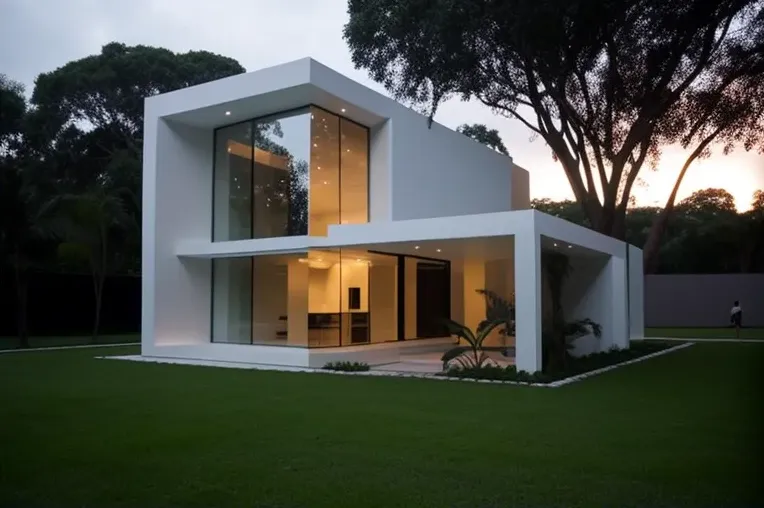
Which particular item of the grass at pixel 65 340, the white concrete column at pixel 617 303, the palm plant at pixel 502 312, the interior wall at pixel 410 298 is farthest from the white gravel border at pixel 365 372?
the grass at pixel 65 340

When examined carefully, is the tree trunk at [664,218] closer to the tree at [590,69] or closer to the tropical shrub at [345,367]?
the tree at [590,69]

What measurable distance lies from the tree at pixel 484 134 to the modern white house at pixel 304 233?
19981 mm

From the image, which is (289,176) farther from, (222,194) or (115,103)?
(115,103)

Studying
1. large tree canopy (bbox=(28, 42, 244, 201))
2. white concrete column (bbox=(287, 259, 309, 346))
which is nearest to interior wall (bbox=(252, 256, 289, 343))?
white concrete column (bbox=(287, 259, 309, 346))

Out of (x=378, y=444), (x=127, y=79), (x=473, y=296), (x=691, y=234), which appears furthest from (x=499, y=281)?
(x=691, y=234)

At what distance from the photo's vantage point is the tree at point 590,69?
11258mm

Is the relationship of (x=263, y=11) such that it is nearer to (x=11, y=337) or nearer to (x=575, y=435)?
(x=575, y=435)

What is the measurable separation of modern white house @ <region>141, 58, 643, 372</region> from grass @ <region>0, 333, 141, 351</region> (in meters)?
5.91

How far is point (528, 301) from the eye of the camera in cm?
1230

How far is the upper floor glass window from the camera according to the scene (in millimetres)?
15562

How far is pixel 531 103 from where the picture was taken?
19.2 m

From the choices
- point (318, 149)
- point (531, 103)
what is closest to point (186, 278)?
point (318, 149)

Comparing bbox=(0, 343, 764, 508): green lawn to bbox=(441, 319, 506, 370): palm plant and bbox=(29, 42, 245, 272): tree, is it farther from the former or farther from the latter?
bbox=(29, 42, 245, 272): tree

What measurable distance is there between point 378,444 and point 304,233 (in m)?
9.11
